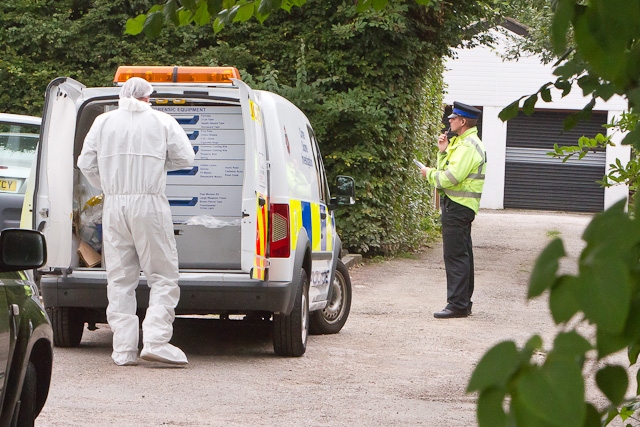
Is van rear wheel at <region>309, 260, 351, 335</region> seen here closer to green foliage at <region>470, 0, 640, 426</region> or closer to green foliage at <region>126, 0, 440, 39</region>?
green foliage at <region>126, 0, 440, 39</region>

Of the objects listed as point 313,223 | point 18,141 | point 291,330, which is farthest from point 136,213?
point 18,141

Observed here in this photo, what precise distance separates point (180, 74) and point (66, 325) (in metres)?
2.01

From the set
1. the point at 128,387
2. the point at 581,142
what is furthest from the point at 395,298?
the point at 581,142

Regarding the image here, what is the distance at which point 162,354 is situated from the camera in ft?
23.5

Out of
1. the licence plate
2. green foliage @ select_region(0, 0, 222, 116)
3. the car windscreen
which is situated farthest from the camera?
green foliage @ select_region(0, 0, 222, 116)

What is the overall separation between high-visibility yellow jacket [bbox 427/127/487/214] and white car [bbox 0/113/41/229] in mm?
4275

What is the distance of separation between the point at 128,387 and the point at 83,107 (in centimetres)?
221

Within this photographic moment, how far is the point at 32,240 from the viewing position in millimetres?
3490

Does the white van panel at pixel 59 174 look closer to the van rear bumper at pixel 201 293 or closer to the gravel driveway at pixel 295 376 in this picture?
the van rear bumper at pixel 201 293

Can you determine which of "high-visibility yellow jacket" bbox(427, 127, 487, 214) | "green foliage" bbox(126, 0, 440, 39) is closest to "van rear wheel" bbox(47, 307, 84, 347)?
"high-visibility yellow jacket" bbox(427, 127, 487, 214)

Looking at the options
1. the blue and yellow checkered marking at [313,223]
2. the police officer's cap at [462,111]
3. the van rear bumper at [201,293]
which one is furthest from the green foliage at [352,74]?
the van rear bumper at [201,293]

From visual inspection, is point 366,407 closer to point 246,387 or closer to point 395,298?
point 246,387

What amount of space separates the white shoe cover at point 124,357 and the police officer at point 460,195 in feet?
13.1

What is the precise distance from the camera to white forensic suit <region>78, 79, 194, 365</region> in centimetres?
705
